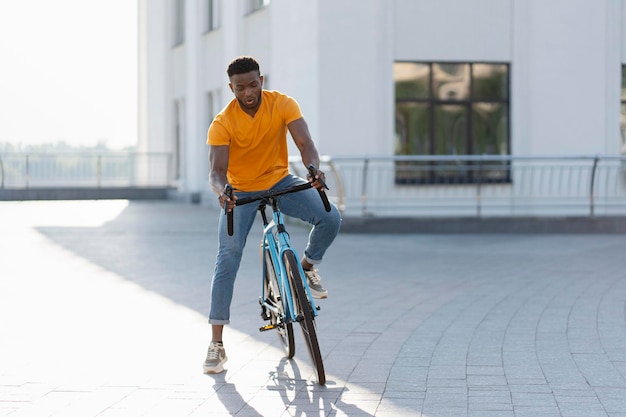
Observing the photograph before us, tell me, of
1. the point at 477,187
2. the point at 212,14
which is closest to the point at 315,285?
the point at 477,187

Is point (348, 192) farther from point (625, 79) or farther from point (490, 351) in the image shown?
point (490, 351)

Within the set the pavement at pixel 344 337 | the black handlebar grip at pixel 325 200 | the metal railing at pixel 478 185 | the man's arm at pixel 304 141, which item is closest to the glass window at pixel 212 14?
the metal railing at pixel 478 185

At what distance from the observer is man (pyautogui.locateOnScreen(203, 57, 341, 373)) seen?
20.5 feet

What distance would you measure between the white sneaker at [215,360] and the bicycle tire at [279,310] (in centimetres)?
34

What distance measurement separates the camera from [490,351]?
7.10 metres

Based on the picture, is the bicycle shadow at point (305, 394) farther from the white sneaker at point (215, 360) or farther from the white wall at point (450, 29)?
the white wall at point (450, 29)

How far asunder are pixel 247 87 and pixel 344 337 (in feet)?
7.32

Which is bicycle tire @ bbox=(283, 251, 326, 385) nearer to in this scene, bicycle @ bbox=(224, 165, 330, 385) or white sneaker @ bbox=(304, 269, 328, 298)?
bicycle @ bbox=(224, 165, 330, 385)

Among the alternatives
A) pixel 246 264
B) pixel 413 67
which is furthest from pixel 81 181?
pixel 246 264

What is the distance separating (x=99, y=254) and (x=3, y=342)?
7.10 metres

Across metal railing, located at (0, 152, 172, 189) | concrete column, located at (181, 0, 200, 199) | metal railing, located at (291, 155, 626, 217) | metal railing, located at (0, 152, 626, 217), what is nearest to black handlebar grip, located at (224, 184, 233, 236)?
metal railing, located at (0, 152, 626, 217)

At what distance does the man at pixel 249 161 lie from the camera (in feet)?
20.5

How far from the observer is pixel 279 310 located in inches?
253

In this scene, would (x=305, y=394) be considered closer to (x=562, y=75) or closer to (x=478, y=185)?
(x=478, y=185)
